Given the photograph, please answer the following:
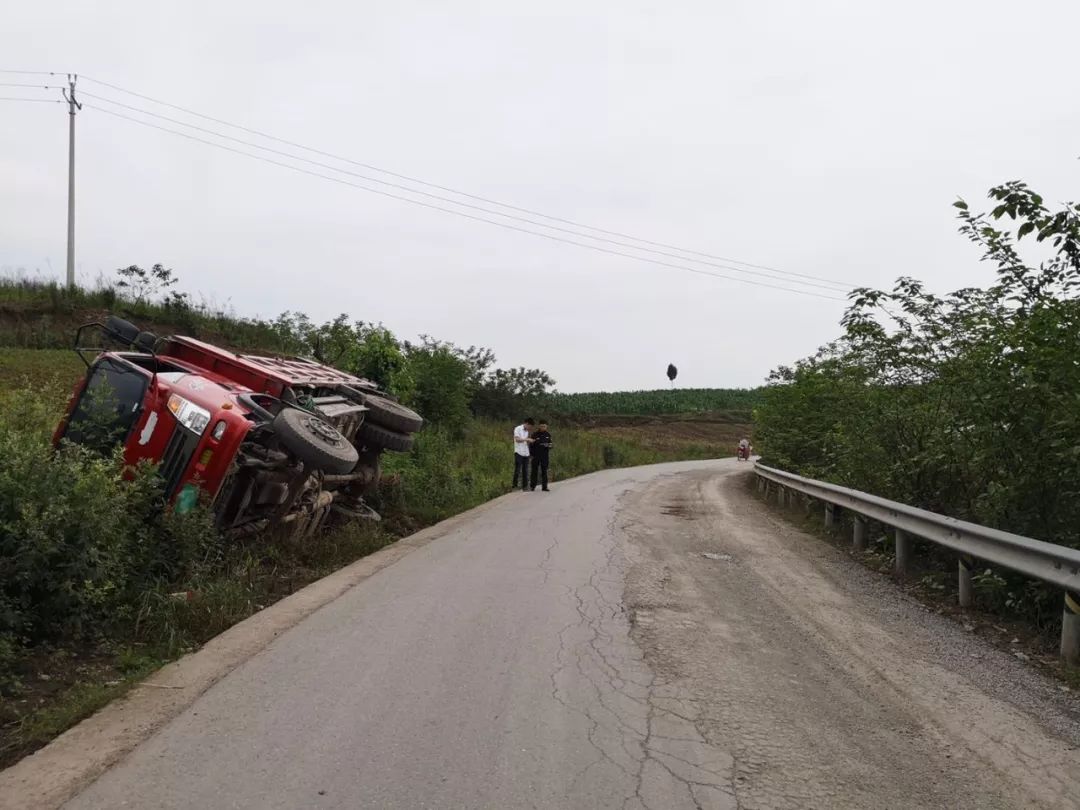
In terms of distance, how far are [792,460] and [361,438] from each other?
1290 cm

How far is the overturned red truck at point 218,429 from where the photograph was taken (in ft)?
25.3

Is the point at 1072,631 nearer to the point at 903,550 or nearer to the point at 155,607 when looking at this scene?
the point at 903,550

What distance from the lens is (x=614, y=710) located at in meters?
4.80

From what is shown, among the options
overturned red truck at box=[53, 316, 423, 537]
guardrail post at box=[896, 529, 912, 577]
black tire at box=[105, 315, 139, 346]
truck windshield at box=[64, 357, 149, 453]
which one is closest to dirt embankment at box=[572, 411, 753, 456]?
guardrail post at box=[896, 529, 912, 577]

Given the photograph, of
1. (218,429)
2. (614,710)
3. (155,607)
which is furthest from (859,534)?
(155,607)

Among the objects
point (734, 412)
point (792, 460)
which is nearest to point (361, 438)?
point (792, 460)

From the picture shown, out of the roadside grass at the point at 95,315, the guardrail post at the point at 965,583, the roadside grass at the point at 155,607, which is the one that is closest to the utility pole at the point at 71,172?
the roadside grass at the point at 95,315

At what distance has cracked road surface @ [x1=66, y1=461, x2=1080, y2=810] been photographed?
380 cm

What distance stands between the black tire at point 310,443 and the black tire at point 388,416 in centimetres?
297

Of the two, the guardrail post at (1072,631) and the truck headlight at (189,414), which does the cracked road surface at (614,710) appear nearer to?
the guardrail post at (1072,631)

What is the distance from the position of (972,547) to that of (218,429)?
22.8ft

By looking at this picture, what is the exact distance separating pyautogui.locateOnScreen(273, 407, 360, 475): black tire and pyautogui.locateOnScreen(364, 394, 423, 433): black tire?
297 cm

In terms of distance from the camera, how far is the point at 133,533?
7078mm

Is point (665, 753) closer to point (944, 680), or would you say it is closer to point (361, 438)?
point (944, 680)
